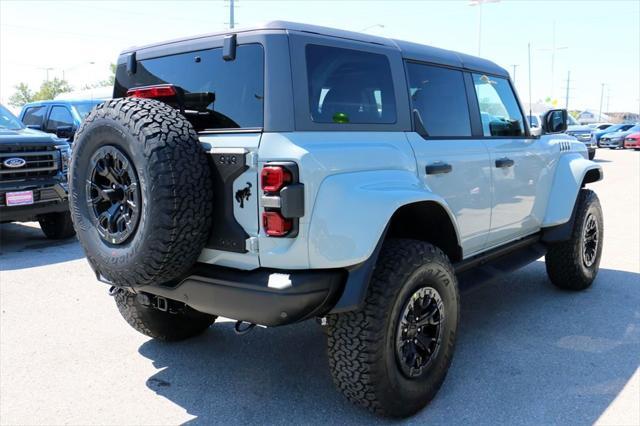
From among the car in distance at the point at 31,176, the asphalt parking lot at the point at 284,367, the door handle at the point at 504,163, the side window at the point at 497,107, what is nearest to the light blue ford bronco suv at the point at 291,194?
the asphalt parking lot at the point at 284,367

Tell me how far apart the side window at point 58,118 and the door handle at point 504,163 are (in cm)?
884

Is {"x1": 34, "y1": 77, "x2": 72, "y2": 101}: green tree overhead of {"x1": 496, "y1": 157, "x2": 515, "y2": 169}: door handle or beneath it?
overhead

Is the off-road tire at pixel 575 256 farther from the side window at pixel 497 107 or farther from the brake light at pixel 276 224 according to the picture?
the brake light at pixel 276 224

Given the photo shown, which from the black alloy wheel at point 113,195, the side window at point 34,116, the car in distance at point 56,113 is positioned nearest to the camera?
the black alloy wheel at point 113,195

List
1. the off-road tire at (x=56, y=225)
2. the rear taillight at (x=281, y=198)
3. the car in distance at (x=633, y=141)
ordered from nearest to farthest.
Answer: the rear taillight at (x=281, y=198), the off-road tire at (x=56, y=225), the car in distance at (x=633, y=141)

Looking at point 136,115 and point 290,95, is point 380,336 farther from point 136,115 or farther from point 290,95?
point 136,115

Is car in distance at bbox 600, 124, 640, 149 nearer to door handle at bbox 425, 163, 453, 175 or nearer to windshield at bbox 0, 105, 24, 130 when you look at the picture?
windshield at bbox 0, 105, 24, 130

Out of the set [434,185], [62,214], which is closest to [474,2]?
[62,214]

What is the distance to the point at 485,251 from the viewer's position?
4.16 meters

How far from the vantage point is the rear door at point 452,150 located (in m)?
3.38

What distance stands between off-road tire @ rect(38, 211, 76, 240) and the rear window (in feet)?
16.1

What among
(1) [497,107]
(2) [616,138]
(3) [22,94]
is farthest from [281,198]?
(3) [22,94]

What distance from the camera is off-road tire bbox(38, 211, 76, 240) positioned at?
764 centimetres

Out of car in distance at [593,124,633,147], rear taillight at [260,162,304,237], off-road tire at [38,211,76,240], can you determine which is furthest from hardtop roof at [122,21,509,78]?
car in distance at [593,124,633,147]
